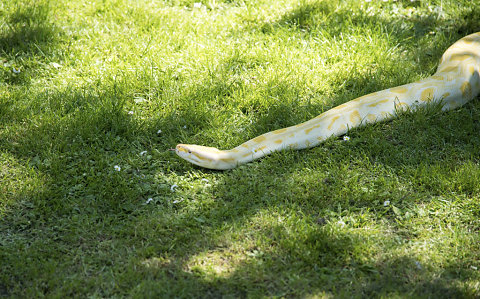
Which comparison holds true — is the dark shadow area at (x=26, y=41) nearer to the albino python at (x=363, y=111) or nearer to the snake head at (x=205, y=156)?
the snake head at (x=205, y=156)

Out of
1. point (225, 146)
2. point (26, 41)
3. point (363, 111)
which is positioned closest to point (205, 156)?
point (225, 146)

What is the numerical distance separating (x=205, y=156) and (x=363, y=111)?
1615 mm

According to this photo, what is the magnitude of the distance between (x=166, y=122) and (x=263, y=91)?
108 cm

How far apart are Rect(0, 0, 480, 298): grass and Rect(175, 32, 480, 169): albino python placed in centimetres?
11

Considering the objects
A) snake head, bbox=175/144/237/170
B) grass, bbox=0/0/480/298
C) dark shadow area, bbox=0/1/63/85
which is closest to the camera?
grass, bbox=0/0/480/298

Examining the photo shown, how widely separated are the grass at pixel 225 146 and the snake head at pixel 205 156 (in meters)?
0.10

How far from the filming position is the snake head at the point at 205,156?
4430 millimetres

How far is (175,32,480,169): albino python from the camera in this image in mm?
4488

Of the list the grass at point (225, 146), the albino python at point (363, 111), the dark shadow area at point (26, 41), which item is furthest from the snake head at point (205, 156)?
the dark shadow area at point (26, 41)

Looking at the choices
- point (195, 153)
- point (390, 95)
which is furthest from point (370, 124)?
point (195, 153)

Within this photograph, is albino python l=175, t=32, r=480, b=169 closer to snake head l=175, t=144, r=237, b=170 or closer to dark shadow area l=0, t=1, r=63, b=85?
snake head l=175, t=144, r=237, b=170

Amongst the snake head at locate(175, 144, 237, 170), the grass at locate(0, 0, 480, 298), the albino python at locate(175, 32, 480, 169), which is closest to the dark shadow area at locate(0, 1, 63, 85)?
the grass at locate(0, 0, 480, 298)

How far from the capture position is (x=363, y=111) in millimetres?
4871

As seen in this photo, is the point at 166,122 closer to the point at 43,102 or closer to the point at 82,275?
the point at 43,102
